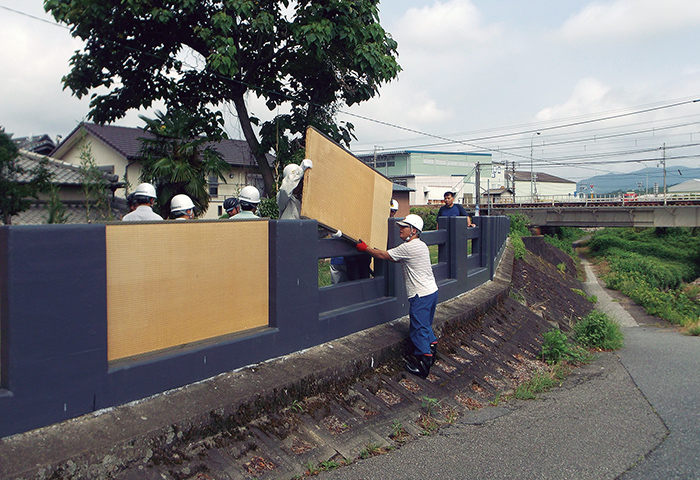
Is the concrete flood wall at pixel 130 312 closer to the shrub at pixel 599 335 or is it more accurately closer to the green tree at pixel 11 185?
the shrub at pixel 599 335

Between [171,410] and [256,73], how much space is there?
45.4 feet

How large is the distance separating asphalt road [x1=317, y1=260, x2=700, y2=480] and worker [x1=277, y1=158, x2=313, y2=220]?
2.44 metres

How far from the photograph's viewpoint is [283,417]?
4.09 m

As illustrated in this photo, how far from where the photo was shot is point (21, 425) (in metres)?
3.00

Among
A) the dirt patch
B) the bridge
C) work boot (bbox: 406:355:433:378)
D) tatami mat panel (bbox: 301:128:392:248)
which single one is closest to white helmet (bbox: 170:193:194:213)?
tatami mat panel (bbox: 301:128:392:248)

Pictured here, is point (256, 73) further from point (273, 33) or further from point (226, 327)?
point (226, 327)

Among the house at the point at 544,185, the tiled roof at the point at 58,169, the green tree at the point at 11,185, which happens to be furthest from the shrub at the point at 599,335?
the house at the point at 544,185

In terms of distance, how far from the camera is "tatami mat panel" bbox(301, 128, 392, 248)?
522 cm

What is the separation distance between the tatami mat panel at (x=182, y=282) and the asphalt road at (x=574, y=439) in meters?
1.42

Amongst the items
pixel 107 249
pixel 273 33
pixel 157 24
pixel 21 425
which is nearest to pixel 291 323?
pixel 107 249

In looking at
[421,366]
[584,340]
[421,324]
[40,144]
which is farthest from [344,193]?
[40,144]

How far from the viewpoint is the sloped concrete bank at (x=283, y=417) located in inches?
120

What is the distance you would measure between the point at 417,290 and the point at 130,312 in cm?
303

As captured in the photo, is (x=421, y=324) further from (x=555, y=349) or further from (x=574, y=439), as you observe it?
(x=555, y=349)
